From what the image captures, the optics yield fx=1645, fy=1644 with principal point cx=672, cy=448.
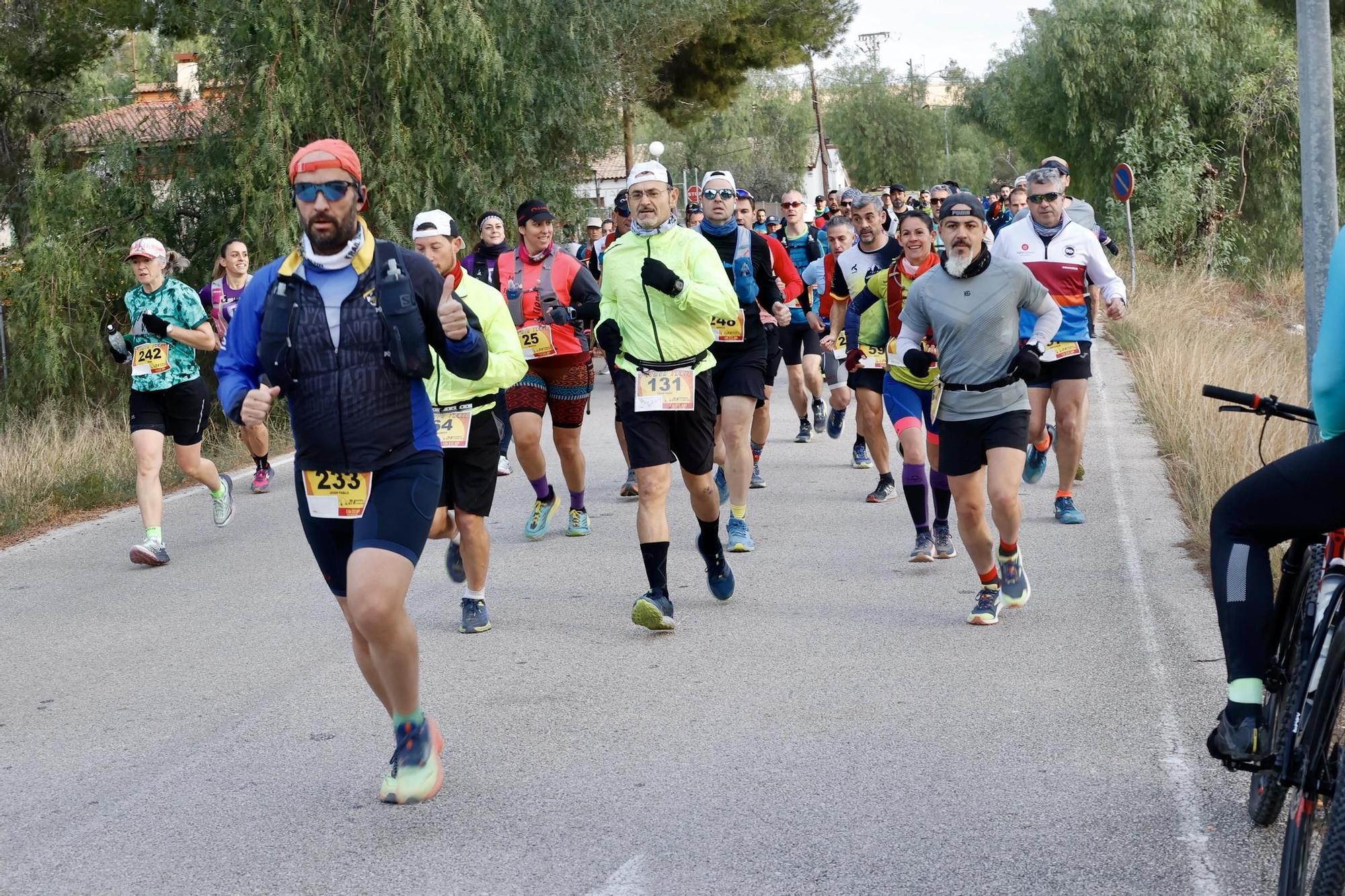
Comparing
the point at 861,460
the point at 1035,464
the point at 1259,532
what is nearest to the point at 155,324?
the point at 861,460

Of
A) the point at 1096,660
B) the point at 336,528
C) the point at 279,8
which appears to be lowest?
the point at 1096,660

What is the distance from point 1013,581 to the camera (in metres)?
7.80

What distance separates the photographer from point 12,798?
5.58 metres

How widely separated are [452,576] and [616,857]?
13.5 feet

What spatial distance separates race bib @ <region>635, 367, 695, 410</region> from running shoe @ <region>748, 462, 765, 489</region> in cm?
412

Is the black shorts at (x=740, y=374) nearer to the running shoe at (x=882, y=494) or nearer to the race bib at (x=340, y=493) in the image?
the running shoe at (x=882, y=494)

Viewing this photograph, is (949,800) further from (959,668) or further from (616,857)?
(959,668)

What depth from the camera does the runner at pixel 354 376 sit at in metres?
5.01

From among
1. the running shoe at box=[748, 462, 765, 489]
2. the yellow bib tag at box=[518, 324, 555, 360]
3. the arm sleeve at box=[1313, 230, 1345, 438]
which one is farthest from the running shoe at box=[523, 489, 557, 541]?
the arm sleeve at box=[1313, 230, 1345, 438]

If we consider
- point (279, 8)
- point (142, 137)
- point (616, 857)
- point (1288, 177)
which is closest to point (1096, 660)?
point (616, 857)

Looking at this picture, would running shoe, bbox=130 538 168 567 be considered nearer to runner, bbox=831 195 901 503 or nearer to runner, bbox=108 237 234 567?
runner, bbox=108 237 234 567

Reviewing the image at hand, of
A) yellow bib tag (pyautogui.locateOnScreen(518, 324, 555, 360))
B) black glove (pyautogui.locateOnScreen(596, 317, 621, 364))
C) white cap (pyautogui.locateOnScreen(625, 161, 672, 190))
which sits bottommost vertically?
yellow bib tag (pyautogui.locateOnScreen(518, 324, 555, 360))

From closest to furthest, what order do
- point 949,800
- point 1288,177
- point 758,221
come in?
point 949,800 < point 758,221 < point 1288,177

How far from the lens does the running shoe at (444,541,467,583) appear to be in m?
8.62
